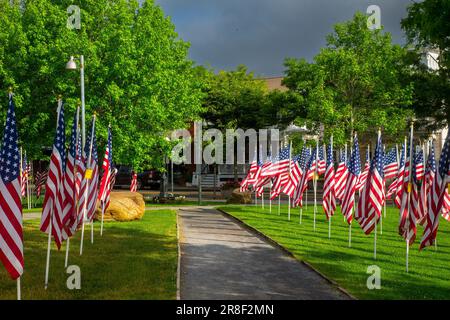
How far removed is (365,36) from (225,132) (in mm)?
15277

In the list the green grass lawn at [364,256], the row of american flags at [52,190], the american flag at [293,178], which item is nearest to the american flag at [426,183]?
the green grass lawn at [364,256]

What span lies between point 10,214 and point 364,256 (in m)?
10.7

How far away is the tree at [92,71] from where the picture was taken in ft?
98.5

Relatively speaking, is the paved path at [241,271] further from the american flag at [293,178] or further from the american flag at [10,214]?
the american flag at [293,178]

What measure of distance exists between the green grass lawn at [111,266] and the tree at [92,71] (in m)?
10.7

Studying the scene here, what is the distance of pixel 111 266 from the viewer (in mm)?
13789

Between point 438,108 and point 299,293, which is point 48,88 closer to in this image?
point 299,293

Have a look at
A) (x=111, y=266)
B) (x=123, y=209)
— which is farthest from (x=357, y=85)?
(x=111, y=266)

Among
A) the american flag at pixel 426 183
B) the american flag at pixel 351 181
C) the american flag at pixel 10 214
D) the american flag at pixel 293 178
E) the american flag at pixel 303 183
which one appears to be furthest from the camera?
the american flag at pixel 293 178

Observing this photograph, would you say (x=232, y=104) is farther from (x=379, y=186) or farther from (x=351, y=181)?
(x=379, y=186)

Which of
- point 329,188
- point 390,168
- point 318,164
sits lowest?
point 329,188

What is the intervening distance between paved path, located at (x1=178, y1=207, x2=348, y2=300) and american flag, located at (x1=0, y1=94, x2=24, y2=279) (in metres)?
3.31

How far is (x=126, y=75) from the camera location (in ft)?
99.0

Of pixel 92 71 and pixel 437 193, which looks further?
pixel 92 71
